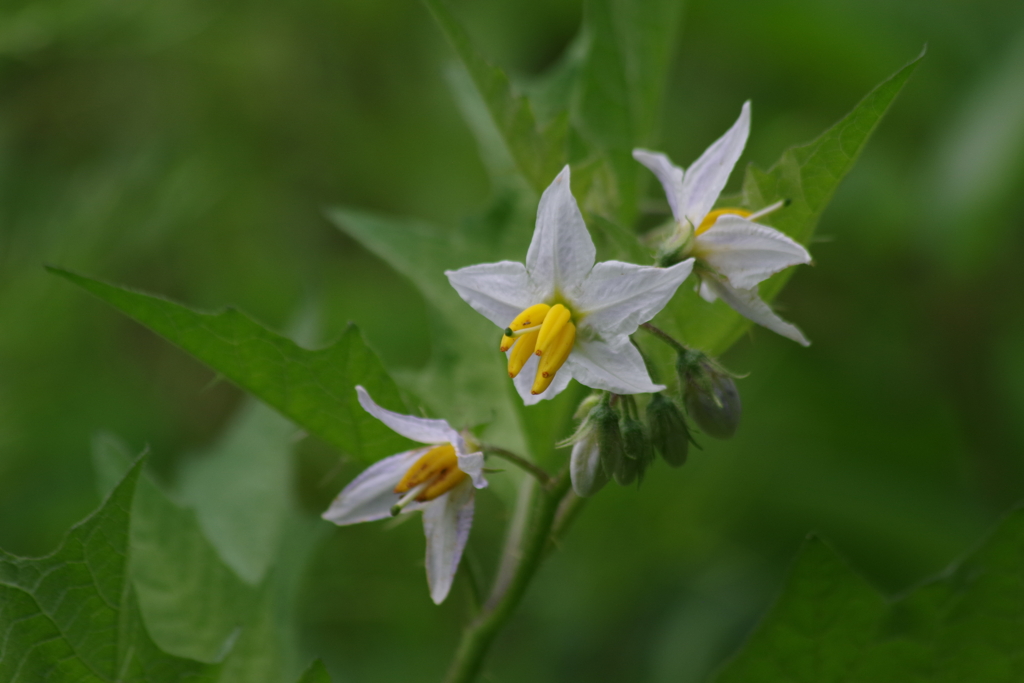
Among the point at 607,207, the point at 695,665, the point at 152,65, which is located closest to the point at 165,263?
the point at 152,65

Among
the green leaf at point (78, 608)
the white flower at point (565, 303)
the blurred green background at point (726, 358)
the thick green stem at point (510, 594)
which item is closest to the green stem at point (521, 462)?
the thick green stem at point (510, 594)

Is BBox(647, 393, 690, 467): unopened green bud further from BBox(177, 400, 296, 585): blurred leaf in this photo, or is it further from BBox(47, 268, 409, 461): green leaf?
BBox(177, 400, 296, 585): blurred leaf

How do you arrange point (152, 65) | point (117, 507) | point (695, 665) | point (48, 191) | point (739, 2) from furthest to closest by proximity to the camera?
1. point (152, 65)
2. point (48, 191)
3. point (739, 2)
4. point (695, 665)
5. point (117, 507)

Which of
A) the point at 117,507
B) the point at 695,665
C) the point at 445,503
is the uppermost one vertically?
the point at 117,507

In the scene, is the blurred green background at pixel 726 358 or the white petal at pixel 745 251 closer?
the white petal at pixel 745 251

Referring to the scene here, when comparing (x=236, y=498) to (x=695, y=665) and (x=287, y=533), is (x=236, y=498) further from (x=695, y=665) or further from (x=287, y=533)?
(x=695, y=665)

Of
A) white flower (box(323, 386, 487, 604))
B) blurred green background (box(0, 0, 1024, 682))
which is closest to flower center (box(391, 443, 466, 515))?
white flower (box(323, 386, 487, 604))

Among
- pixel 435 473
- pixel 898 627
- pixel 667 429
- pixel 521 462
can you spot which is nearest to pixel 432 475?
pixel 435 473

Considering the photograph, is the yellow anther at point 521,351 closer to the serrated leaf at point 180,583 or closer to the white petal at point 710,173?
the white petal at point 710,173
